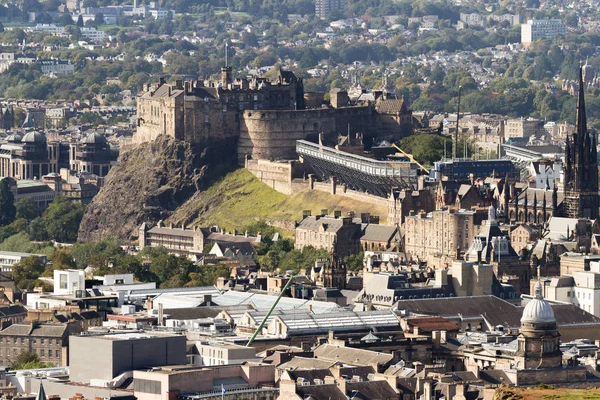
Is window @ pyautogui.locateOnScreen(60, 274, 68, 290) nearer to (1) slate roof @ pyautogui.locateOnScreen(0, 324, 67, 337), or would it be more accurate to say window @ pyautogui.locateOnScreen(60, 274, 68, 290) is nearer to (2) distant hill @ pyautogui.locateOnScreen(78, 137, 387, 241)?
(1) slate roof @ pyautogui.locateOnScreen(0, 324, 67, 337)

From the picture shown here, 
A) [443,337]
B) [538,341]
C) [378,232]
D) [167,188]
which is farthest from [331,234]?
[538,341]

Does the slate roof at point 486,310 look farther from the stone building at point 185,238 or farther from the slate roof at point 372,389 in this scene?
the stone building at point 185,238

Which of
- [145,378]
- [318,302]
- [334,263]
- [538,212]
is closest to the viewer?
[145,378]

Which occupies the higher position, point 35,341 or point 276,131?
point 276,131

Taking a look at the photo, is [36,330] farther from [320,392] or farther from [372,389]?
[320,392]

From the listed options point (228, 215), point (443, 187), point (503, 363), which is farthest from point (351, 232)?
point (503, 363)

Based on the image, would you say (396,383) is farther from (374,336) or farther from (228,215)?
(228,215)
